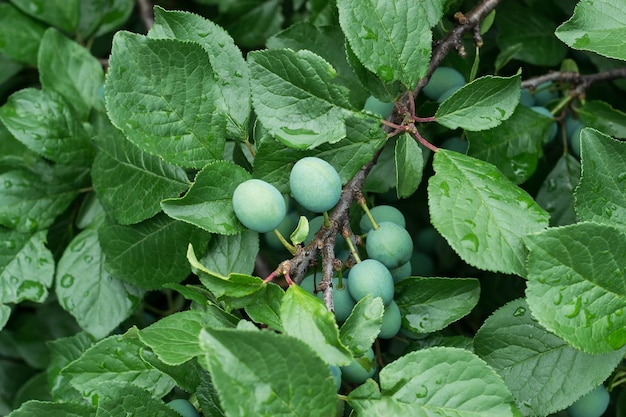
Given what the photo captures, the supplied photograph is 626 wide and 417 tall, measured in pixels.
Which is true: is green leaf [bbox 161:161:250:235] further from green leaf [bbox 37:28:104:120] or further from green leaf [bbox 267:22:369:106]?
green leaf [bbox 37:28:104:120]

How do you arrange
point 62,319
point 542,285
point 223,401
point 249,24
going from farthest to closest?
point 249,24 → point 62,319 → point 542,285 → point 223,401

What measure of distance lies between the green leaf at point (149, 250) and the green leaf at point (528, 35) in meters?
0.68

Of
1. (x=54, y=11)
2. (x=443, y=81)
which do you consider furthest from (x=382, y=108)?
(x=54, y=11)

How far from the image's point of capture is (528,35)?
127 cm

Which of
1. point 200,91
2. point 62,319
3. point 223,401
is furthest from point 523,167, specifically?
point 62,319

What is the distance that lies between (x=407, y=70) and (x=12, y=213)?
0.74 metres

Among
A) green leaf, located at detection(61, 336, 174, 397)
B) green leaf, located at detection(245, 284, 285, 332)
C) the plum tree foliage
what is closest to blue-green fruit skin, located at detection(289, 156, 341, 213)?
the plum tree foliage

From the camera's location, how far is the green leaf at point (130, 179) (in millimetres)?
976

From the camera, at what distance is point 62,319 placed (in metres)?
1.44

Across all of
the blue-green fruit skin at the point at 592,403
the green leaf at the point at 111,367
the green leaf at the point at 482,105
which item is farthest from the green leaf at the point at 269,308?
the blue-green fruit skin at the point at 592,403

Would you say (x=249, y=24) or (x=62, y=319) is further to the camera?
(x=249, y=24)

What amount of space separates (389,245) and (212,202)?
0.74ft

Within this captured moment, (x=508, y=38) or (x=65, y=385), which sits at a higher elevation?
(x=508, y=38)

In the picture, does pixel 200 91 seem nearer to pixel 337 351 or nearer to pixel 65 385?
pixel 337 351
